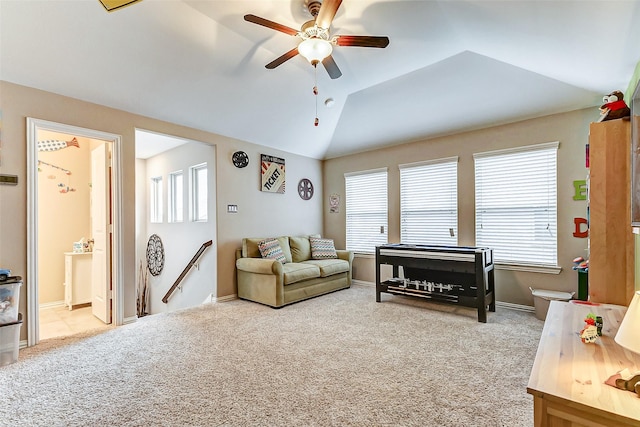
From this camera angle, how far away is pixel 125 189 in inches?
140

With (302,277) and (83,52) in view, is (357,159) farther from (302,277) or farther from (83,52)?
(83,52)

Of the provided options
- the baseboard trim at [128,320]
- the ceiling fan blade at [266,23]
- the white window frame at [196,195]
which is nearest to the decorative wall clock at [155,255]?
the white window frame at [196,195]

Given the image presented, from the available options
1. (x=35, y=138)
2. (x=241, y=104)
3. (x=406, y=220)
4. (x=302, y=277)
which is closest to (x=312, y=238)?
(x=302, y=277)

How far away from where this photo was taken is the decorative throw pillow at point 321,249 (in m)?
5.32

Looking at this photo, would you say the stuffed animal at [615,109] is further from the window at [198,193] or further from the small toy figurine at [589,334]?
the window at [198,193]

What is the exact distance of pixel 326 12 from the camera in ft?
7.16

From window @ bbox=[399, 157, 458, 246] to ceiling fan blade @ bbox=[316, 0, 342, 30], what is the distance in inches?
123

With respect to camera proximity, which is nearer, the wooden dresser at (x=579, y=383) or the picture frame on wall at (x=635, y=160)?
the wooden dresser at (x=579, y=383)

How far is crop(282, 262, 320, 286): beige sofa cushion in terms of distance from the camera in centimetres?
417

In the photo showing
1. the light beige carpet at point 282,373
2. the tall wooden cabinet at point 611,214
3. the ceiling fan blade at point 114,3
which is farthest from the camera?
the tall wooden cabinet at point 611,214

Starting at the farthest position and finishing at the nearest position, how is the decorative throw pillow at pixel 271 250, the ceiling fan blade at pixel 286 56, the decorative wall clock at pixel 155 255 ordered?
the decorative wall clock at pixel 155 255
the decorative throw pillow at pixel 271 250
the ceiling fan blade at pixel 286 56

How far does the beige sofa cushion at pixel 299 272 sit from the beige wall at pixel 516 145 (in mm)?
1437

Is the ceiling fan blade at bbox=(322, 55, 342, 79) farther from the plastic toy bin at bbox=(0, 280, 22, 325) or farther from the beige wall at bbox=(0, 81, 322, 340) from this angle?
the plastic toy bin at bbox=(0, 280, 22, 325)

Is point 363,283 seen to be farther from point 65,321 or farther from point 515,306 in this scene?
point 65,321
